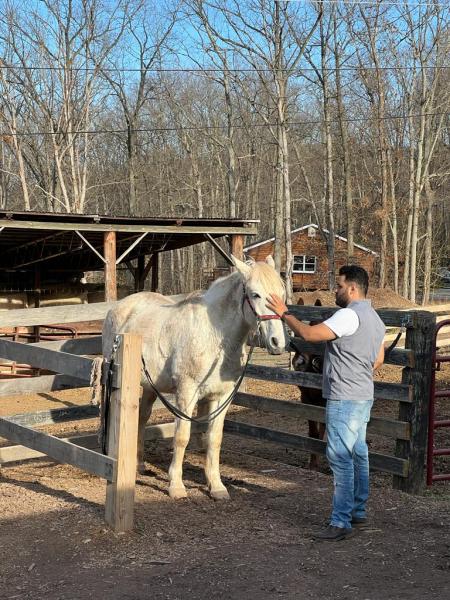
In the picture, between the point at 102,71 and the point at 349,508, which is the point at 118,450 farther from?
the point at 102,71

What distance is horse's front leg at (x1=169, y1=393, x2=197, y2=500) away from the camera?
219 inches

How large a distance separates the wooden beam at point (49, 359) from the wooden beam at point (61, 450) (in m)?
0.52

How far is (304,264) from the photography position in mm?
43219

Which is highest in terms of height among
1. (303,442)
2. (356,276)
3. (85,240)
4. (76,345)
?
(85,240)

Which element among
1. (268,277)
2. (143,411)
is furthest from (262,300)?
(143,411)

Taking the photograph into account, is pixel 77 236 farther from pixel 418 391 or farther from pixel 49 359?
pixel 418 391

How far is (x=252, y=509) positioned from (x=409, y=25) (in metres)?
29.6

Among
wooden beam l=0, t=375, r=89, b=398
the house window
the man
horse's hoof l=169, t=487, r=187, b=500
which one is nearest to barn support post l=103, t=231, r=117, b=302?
wooden beam l=0, t=375, r=89, b=398

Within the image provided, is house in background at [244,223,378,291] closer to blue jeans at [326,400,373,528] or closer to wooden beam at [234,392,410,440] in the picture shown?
wooden beam at [234,392,410,440]

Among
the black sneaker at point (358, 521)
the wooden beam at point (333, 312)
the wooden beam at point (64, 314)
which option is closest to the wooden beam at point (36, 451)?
the wooden beam at point (333, 312)

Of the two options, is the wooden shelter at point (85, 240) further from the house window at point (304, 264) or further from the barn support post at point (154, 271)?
the house window at point (304, 264)

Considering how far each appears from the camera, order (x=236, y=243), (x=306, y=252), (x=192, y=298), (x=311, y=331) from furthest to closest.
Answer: (x=306, y=252) → (x=236, y=243) → (x=192, y=298) → (x=311, y=331)

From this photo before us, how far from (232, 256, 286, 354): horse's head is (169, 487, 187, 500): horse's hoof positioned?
146 centimetres

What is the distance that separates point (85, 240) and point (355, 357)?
10315 mm
